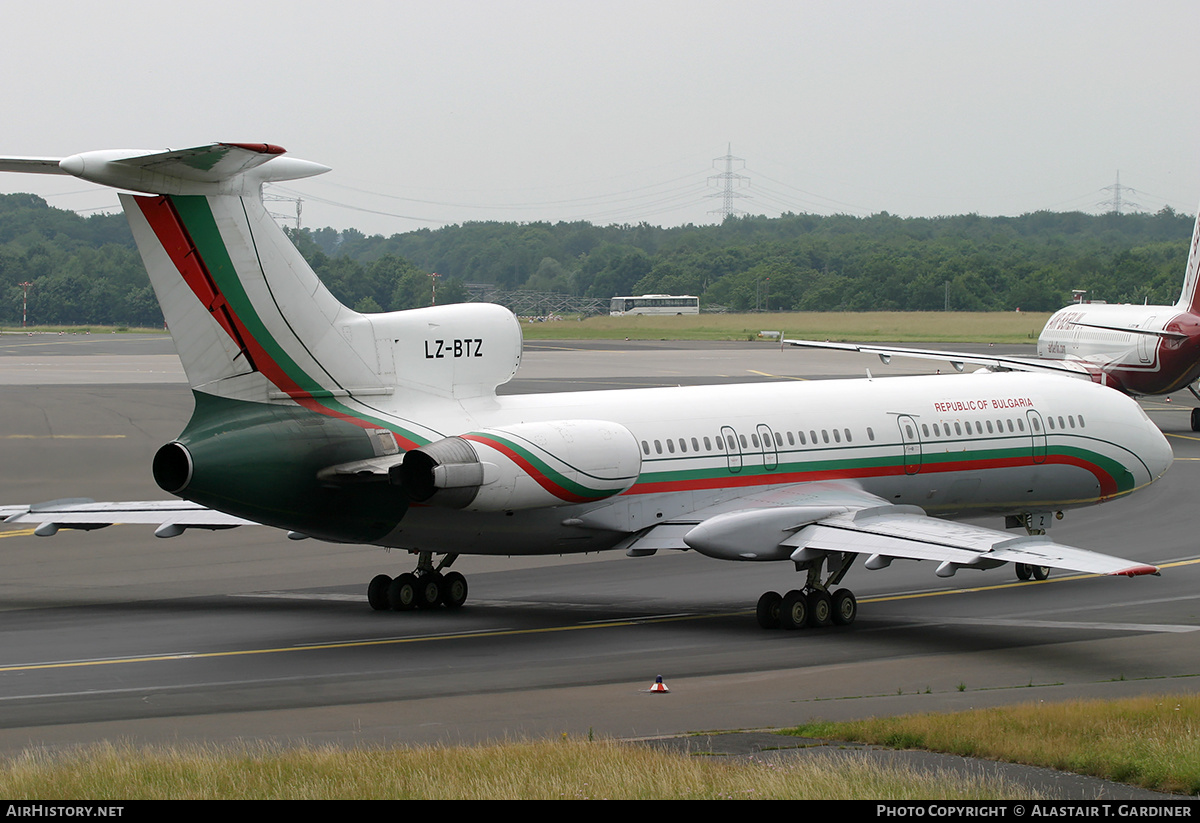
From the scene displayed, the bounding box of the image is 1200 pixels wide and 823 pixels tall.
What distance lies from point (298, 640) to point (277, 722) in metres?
5.24

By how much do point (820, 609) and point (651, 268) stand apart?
13977 centimetres

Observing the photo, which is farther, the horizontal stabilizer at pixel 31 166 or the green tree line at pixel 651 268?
the green tree line at pixel 651 268

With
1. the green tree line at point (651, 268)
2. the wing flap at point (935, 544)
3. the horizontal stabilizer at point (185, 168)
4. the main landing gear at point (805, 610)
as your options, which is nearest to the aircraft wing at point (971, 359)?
the wing flap at point (935, 544)

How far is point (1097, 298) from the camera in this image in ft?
449

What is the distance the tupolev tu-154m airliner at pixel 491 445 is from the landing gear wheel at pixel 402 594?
4 cm

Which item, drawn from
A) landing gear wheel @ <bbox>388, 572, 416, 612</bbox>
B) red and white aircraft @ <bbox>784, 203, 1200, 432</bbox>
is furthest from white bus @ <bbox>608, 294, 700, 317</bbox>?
landing gear wheel @ <bbox>388, 572, 416, 612</bbox>

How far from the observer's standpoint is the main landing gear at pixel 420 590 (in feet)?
80.1

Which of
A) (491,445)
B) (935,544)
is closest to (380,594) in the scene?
(491,445)

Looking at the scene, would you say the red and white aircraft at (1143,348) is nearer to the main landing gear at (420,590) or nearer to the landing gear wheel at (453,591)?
→ the landing gear wheel at (453,591)

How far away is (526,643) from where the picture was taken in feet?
71.6

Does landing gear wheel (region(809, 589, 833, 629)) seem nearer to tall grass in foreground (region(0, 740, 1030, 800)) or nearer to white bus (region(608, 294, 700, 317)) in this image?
tall grass in foreground (region(0, 740, 1030, 800))

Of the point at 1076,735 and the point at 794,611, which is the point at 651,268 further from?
the point at 1076,735

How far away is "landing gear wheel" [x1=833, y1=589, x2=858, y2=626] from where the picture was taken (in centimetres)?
2322

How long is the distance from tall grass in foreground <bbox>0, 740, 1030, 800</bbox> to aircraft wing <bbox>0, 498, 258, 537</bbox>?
11341 mm
